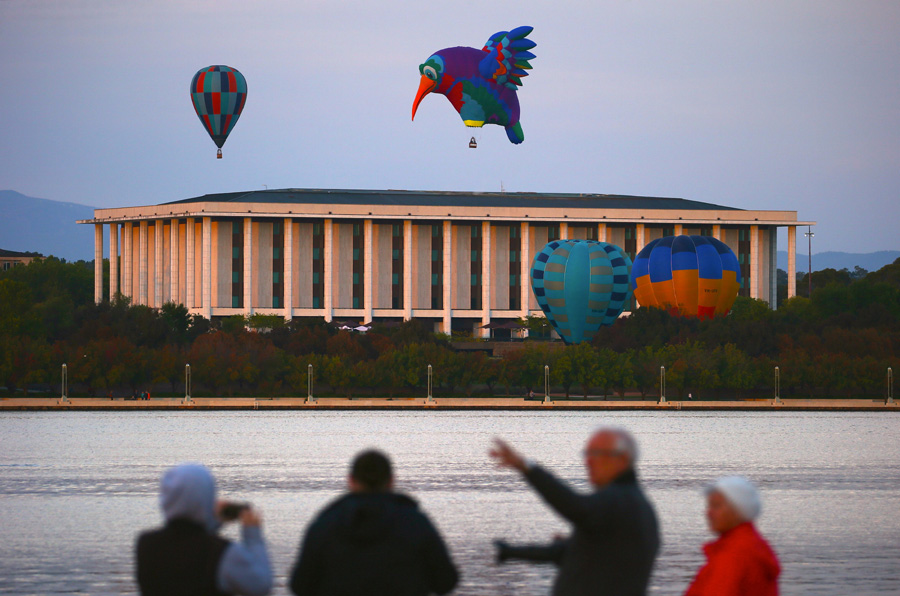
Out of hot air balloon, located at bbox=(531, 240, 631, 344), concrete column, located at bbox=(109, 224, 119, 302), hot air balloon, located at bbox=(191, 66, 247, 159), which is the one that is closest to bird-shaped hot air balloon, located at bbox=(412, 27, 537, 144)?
hot air balloon, located at bbox=(531, 240, 631, 344)

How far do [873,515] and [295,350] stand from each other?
63.9 m

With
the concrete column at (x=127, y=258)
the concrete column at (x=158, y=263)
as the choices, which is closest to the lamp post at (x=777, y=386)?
the concrete column at (x=158, y=263)

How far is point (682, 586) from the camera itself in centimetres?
2139

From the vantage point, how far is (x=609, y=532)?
27.0ft

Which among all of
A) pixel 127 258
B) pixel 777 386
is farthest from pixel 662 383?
pixel 127 258

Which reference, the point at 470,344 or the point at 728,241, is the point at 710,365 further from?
the point at 728,241

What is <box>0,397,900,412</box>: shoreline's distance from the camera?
75562mm

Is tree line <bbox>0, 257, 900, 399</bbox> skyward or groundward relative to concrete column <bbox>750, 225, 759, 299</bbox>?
groundward

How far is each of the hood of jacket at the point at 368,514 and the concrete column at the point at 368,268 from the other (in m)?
125

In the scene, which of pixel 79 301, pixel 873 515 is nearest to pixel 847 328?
pixel 873 515

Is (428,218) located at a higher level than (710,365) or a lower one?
higher

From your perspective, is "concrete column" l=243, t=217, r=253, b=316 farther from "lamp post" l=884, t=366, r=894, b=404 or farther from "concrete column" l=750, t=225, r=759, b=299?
"lamp post" l=884, t=366, r=894, b=404

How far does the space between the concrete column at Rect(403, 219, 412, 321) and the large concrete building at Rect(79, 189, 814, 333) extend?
16 cm

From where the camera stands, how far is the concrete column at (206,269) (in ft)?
426
